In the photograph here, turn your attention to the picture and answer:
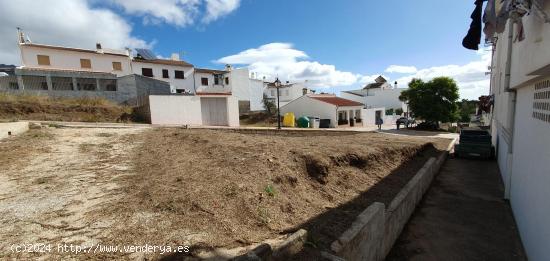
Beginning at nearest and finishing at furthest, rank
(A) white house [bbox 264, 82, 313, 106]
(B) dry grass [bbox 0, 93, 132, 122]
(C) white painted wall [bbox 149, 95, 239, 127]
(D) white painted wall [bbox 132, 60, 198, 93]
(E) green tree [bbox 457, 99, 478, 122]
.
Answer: (B) dry grass [bbox 0, 93, 132, 122] → (C) white painted wall [bbox 149, 95, 239, 127] → (D) white painted wall [bbox 132, 60, 198, 93] → (E) green tree [bbox 457, 99, 478, 122] → (A) white house [bbox 264, 82, 313, 106]

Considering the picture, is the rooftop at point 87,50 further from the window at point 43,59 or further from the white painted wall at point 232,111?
the white painted wall at point 232,111

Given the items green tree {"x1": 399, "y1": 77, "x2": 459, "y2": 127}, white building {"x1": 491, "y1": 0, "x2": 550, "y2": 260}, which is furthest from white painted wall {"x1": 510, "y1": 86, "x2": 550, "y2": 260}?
green tree {"x1": 399, "y1": 77, "x2": 459, "y2": 127}

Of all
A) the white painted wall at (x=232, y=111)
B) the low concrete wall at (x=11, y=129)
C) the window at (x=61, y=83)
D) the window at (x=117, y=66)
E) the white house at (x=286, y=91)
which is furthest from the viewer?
the white house at (x=286, y=91)

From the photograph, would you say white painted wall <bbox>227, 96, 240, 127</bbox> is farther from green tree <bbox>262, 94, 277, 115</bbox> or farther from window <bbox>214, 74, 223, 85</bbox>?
window <bbox>214, 74, 223, 85</bbox>

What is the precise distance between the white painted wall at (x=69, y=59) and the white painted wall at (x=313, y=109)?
21.5m

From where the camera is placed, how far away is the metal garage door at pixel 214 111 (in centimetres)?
2402

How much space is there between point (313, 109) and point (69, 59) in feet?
93.7

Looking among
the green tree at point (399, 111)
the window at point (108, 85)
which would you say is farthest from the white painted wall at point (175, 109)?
the green tree at point (399, 111)

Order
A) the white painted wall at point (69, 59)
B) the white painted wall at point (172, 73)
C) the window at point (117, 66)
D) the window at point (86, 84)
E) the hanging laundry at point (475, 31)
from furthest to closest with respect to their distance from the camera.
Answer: the white painted wall at point (172, 73) → the window at point (117, 66) → the white painted wall at point (69, 59) → the window at point (86, 84) → the hanging laundry at point (475, 31)

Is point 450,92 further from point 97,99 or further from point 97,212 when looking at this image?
point 97,99

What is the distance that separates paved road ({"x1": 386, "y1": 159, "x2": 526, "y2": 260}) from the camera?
4.79m

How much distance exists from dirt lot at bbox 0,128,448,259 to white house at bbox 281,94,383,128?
22.5 m

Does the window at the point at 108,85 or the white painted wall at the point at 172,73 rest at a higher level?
the white painted wall at the point at 172,73

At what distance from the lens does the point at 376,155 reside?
8.50 m
